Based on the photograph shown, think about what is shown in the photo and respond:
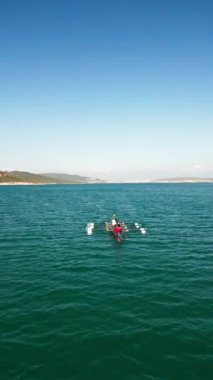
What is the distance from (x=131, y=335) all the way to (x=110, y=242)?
26.7 m

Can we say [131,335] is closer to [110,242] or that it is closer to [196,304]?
[196,304]

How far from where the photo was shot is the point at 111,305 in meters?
24.2

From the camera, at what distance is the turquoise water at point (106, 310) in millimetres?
16906

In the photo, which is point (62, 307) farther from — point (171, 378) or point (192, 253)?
point (192, 253)

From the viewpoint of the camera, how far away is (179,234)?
51.8 m

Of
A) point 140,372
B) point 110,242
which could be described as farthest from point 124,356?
point 110,242

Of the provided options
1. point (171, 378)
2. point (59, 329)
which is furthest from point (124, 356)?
point (59, 329)

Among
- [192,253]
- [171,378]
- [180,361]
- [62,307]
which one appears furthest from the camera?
[192,253]

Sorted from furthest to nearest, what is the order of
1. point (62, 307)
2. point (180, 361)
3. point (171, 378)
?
point (62, 307), point (180, 361), point (171, 378)

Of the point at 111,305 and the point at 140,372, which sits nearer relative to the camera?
the point at 140,372

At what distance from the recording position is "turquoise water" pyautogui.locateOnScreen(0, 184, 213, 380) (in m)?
16.9

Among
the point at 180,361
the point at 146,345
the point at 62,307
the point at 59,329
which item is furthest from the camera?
the point at 62,307

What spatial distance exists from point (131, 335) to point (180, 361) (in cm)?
360

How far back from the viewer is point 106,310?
23359mm
